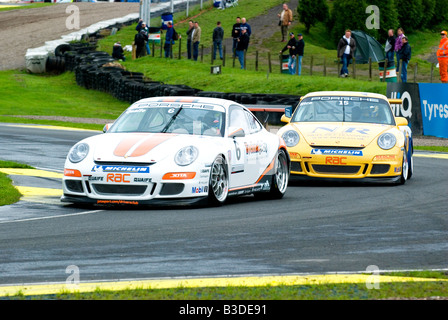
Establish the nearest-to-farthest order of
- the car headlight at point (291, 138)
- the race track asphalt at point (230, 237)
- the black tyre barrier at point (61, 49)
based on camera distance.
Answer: the race track asphalt at point (230, 237)
the car headlight at point (291, 138)
the black tyre barrier at point (61, 49)

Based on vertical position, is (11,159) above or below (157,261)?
below

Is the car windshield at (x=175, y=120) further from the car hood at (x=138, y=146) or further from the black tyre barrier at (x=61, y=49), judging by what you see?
the black tyre barrier at (x=61, y=49)

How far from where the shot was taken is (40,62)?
45031 millimetres

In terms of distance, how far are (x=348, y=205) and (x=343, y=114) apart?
12.7ft

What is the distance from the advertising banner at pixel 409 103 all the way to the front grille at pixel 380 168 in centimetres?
997

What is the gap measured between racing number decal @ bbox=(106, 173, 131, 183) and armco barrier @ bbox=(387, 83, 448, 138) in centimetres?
1438

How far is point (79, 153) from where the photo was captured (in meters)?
10.6

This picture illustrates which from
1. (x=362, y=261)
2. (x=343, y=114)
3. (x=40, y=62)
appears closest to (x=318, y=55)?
(x=40, y=62)

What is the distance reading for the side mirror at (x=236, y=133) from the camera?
37.1ft

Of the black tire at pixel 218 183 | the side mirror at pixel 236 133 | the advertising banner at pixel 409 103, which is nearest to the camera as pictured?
the black tire at pixel 218 183

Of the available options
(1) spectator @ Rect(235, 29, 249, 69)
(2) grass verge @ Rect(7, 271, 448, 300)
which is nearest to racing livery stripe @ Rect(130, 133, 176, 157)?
(2) grass verge @ Rect(7, 271, 448, 300)

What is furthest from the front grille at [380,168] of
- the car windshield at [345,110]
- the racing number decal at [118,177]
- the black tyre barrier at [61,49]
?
the black tyre barrier at [61,49]

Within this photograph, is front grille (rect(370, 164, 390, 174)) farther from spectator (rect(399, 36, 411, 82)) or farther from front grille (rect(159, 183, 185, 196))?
spectator (rect(399, 36, 411, 82))
